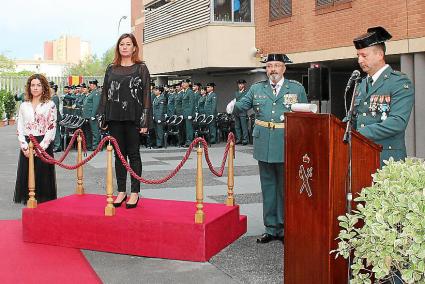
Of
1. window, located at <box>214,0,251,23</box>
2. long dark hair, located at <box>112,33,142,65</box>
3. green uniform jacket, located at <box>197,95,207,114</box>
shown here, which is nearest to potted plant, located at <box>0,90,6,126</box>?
window, located at <box>214,0,251,23</box>

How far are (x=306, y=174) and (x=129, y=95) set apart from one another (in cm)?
299

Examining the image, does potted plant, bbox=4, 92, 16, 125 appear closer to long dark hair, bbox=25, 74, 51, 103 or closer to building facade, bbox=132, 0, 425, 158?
building facade, bbox=132, 0, 425, 158

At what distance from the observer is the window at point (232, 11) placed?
2116 cm

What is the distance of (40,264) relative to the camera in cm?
606

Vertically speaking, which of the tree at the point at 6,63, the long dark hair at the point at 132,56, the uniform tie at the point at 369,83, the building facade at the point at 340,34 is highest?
the tree at the point at 6,63

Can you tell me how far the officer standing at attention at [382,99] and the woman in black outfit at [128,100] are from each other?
273 cm

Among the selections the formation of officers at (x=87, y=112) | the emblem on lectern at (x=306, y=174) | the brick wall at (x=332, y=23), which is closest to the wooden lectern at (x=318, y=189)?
the emblem on lectern at (x=306, y=174)

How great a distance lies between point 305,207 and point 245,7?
17511 mm

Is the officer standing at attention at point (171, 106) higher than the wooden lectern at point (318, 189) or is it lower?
higher

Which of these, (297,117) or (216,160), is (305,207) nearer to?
(297,117)

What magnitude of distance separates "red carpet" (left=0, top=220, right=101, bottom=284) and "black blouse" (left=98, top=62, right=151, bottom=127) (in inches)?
61.3

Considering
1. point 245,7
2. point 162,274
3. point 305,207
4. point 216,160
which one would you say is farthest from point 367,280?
point 245,7

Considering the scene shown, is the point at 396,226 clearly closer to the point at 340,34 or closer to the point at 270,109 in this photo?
the point at 270,109

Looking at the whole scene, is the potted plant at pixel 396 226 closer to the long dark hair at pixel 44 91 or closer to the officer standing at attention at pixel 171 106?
the long dark hair at pixel 44 91
